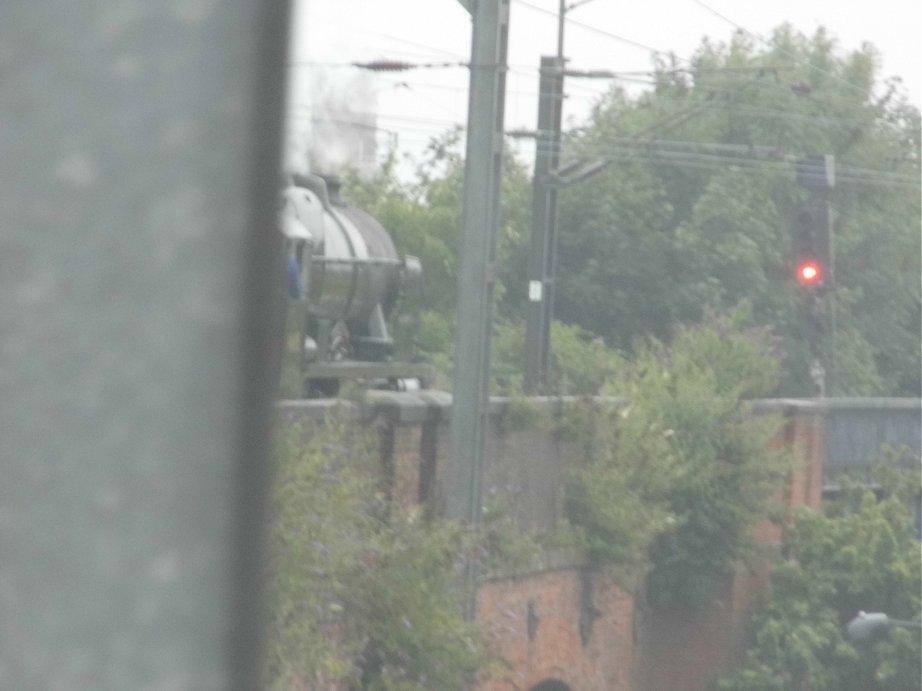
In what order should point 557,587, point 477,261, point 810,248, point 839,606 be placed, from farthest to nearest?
point 839,606 < point 810,248 < point 557,587 < point 477,261

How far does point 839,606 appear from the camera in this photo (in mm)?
23297

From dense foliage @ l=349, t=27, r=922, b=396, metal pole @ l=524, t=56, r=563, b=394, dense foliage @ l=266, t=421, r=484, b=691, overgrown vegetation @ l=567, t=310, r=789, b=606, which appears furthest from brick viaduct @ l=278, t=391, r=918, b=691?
dense foliage @ l=349, t=27, r=922, b=396

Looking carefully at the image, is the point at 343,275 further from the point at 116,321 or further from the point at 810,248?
the point at 116,321

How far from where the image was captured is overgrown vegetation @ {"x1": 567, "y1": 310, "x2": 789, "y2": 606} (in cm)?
1939

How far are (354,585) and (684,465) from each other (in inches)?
366

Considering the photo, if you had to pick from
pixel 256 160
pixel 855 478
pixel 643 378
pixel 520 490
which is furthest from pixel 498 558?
pixel 256 160

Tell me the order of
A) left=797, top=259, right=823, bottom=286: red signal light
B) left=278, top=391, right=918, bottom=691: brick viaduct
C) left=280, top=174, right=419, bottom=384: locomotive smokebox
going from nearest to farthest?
left=278, top=391, right=918, bottom=691: brick viaduct
left=280, top=174, right=419, bottom=384: locomotive smokebox
left=797, top=259, right=823, bottom=286: red signal light

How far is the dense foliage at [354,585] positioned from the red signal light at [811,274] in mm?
8951

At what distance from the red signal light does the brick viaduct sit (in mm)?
2639

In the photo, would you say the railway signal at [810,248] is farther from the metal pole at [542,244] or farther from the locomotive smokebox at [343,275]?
the locomotive smokebox at [343,275]

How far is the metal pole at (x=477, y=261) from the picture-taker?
44.5 feet

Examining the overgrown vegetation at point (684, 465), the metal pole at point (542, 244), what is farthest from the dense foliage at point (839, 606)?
the metal pole at point (542, 244)

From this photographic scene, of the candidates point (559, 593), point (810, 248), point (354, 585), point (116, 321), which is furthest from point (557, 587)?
point (116, 321)

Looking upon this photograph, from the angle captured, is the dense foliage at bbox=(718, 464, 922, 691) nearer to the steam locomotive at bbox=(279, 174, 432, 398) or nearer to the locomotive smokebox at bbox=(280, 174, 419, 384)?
the steam locomotive at bbox=(279, 174, 432, 398)
